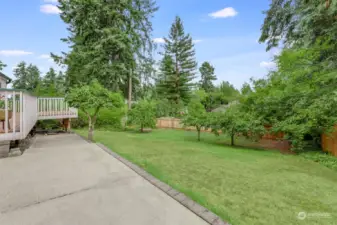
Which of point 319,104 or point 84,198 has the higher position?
point 319,104

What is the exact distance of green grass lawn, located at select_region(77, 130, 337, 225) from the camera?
219 centimetres

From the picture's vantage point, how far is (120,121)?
40.9 ft

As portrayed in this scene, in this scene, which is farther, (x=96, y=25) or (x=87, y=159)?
(x=96, y=25)

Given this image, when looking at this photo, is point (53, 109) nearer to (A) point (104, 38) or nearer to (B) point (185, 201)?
(A) point (104, 38)

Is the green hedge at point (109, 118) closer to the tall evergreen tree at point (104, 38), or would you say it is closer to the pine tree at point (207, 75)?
the tall evergreen tree at point (104, 38)

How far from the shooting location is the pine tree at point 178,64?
74.2 feet

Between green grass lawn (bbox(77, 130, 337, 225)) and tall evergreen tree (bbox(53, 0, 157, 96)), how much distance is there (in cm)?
1005

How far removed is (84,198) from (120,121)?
1026cm

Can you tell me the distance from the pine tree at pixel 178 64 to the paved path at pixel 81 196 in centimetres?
1920

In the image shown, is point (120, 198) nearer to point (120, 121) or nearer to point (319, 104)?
point (319, 104)

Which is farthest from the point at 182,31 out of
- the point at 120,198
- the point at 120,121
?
the point at 120,198

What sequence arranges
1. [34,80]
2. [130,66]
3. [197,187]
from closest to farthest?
[197,187] → [130,66] → [34,80]

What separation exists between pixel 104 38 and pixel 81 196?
12.5 m

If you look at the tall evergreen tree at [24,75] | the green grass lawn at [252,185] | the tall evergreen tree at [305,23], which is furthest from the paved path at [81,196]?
the tall evergreen tree at [24,75]
